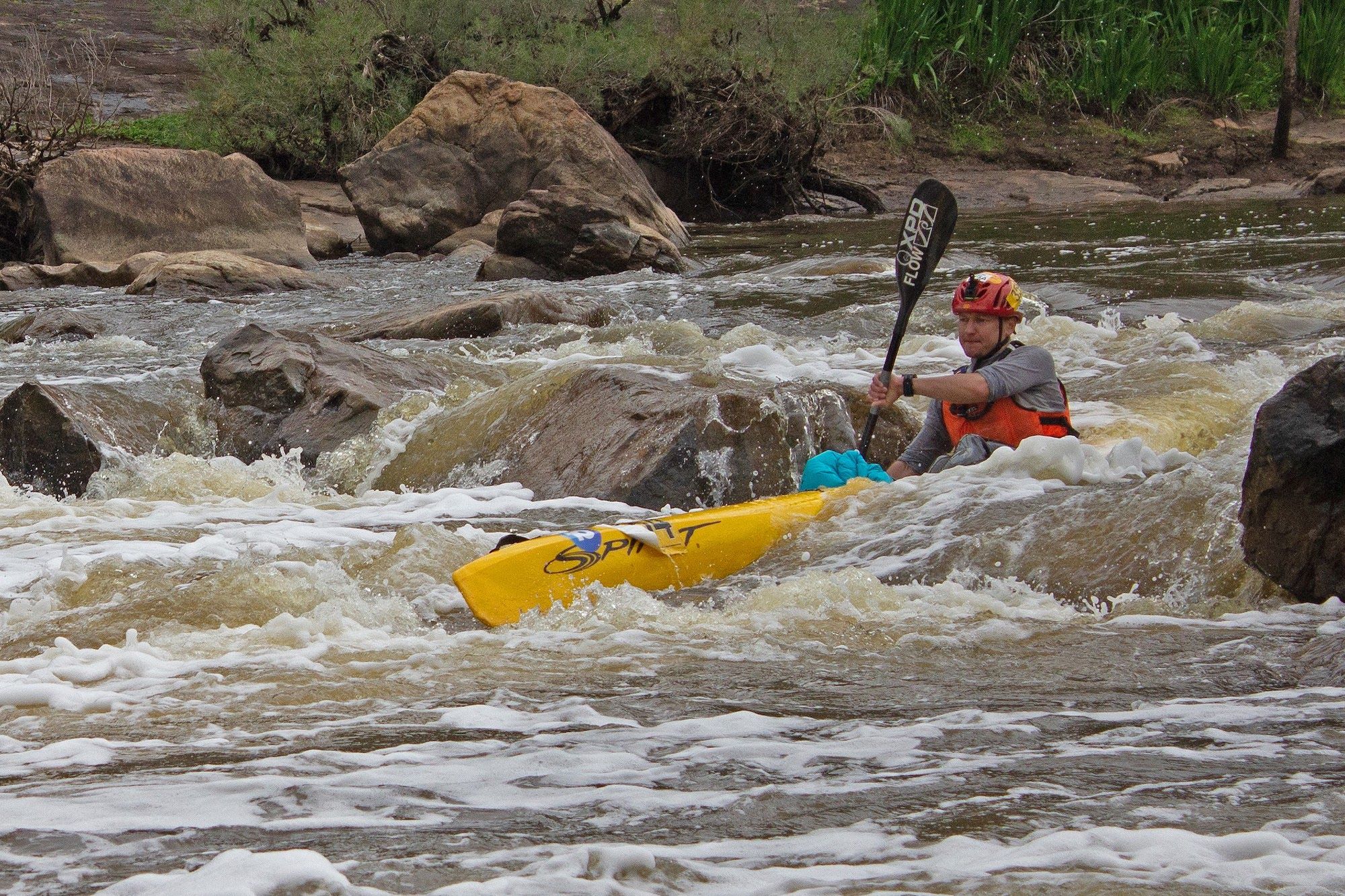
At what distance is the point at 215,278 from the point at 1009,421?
7860 millimetres

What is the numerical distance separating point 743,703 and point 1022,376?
256 centimetres

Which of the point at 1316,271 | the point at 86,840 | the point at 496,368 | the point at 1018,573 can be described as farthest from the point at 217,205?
the point at 86,840

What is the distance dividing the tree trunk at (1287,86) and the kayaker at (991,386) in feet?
47.9

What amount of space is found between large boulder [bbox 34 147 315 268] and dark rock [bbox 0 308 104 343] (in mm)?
3570

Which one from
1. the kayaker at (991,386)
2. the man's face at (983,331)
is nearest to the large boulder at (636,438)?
the kayaker at (991,386)

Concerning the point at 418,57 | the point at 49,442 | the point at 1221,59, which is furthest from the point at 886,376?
the point at 1221,59

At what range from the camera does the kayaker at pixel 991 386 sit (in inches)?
199

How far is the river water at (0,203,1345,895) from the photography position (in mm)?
2125

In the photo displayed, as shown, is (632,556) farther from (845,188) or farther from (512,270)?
(845,188)

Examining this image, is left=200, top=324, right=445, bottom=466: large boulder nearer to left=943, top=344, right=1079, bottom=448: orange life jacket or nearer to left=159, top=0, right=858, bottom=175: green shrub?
left=943, top=344, right=1079, bottom=448: orange life jacket

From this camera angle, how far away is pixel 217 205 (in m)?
13.2

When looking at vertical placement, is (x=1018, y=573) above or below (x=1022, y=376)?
below

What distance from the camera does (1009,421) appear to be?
5.14m

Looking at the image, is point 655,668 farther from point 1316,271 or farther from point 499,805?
point 1316,271
